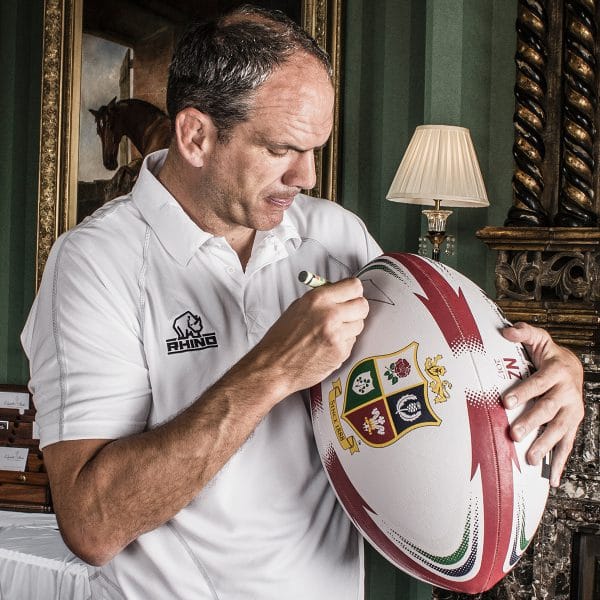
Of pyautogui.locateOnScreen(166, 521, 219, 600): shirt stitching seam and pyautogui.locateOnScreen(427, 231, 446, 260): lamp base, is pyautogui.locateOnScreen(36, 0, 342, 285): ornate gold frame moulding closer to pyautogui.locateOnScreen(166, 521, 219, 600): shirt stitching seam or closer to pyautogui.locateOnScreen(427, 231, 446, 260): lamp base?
pyautogui.locateOnScreen(427, 231, 446, 260): lamp base

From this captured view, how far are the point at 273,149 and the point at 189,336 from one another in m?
0.30

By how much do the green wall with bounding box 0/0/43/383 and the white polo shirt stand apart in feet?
9.27

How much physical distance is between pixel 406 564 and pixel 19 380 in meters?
3.12

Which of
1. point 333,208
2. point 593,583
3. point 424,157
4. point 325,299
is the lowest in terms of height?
point 593,583

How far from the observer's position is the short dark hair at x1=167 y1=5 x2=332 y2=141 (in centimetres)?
A: 119

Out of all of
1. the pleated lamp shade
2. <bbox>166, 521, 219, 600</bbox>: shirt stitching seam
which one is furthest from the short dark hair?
the pleated lamp shade

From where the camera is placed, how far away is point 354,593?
4.34 feet

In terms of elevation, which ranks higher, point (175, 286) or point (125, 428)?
point (175, 286)

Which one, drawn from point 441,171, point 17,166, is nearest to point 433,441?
point 441,171

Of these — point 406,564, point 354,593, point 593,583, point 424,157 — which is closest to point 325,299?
point 406,564

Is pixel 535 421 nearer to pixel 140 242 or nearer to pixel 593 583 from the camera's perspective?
pixel 140 242

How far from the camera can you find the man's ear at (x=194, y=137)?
1.24 m

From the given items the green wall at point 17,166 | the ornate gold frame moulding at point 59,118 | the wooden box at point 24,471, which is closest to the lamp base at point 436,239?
the ornate gold frame moulding at point 59,118

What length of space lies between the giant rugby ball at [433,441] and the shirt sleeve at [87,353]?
28 cm
